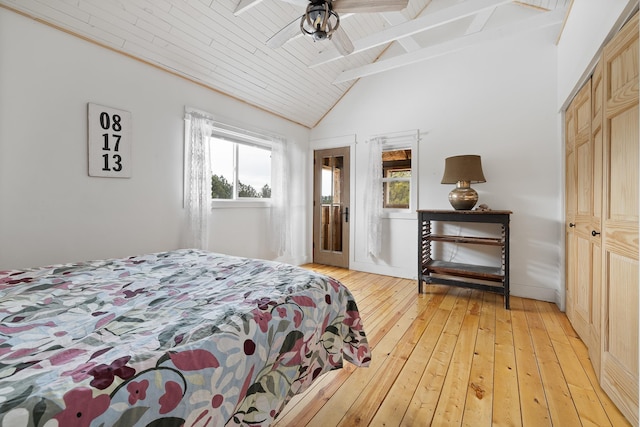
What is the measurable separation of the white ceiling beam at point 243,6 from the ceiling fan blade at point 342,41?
823 millimetres

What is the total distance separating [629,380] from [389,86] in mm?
3775

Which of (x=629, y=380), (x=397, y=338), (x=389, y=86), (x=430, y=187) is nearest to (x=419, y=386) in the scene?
(x=397, y=338)

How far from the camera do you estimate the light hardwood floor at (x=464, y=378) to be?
4.64 ft

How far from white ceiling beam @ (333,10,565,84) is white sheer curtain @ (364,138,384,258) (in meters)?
0.94

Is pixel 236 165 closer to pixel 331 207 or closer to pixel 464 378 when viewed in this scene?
pixel 331 207

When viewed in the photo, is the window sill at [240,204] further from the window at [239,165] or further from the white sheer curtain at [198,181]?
the white sheer curtain at [198,181]

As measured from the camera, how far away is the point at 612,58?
155 cm

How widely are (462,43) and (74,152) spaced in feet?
13.0

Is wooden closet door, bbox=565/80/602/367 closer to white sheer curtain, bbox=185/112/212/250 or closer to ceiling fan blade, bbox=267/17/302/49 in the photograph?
ceiling fan blade, bbox=267/17/302/49

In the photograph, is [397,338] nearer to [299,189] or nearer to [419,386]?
[419,386]

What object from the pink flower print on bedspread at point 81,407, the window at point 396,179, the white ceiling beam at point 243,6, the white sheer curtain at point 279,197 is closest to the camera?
the pink flower print on bedspread at point 81,407

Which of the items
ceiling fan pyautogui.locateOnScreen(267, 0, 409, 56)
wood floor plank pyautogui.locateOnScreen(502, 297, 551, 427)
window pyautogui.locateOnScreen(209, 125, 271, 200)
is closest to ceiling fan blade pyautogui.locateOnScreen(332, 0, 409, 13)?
ceiling fan pyautogui.locateOnScreen(267, 0, 409, 56)

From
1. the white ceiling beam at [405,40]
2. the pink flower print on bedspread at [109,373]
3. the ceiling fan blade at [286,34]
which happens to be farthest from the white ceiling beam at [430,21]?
the pink flower print on bedspread at [109,373]

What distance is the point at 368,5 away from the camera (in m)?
1.78
